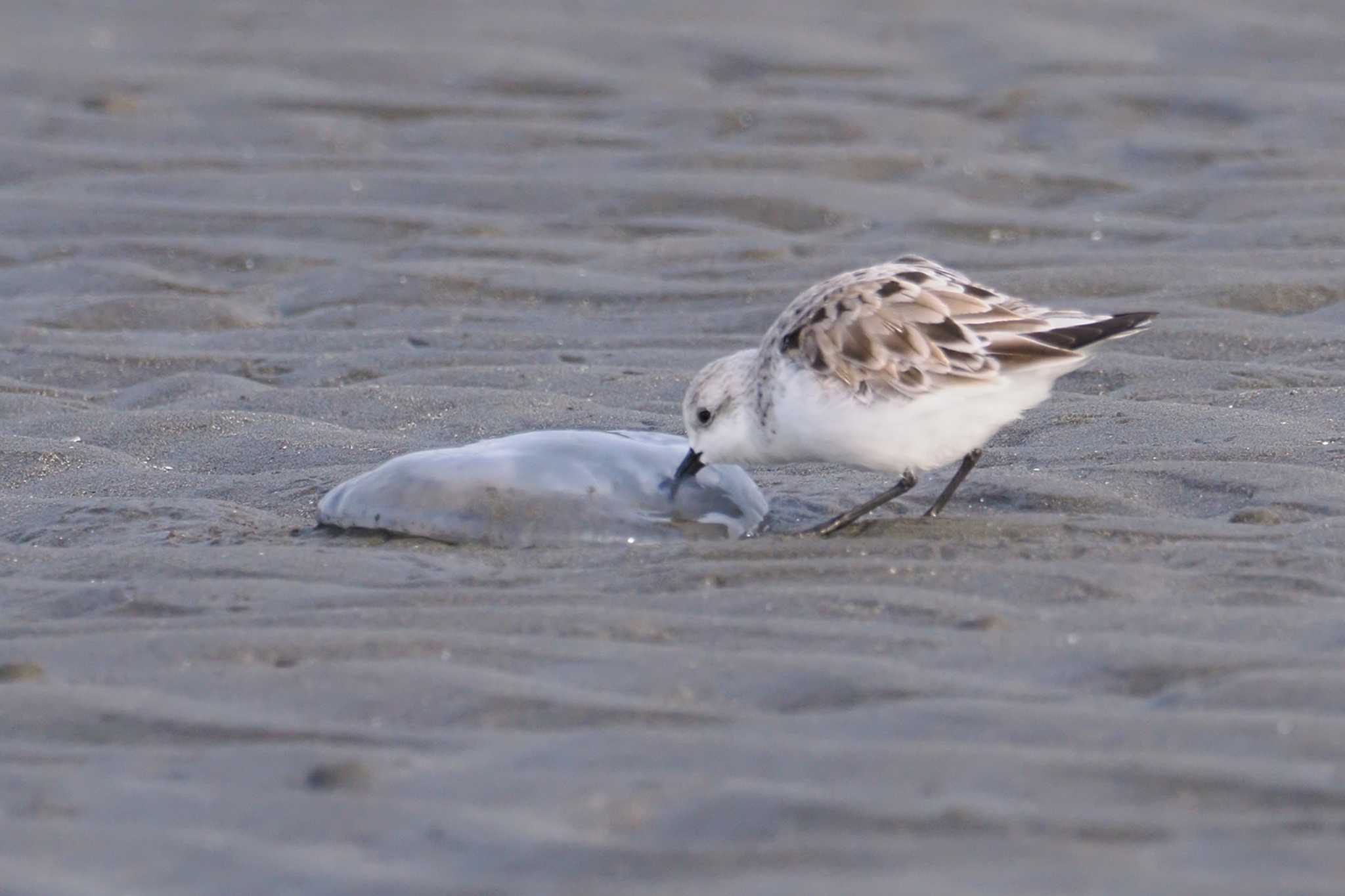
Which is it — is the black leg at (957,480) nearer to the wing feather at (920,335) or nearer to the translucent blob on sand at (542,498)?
the wing feather at (920,335)

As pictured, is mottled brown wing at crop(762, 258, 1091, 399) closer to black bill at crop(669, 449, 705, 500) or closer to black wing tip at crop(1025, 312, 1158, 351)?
black wing tip at crop(1025, 312, 1158, 351)

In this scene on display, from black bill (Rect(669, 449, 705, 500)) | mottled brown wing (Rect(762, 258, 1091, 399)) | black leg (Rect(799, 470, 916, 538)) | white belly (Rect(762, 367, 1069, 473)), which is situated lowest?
black leg (Rect(799, 470, 916, 538))

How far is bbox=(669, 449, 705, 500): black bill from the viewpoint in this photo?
4.67 m

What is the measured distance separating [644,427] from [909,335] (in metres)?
1.16

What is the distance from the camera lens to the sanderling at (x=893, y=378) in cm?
445

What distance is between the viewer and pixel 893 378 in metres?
4.45

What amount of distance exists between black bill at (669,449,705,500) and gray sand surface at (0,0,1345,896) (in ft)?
0.86

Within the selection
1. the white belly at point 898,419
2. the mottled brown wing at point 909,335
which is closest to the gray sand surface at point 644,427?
the white belly at point 898,419

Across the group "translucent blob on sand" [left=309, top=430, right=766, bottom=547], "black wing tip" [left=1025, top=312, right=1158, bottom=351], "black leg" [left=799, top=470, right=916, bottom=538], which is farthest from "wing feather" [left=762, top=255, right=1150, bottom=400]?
"translucent blob on sand" [left=309, top=430, right=766, bottom=547]

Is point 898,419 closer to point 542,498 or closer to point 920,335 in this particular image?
point 920,335

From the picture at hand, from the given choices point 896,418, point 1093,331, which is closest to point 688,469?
point 896,418

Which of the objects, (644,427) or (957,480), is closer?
(957,480)

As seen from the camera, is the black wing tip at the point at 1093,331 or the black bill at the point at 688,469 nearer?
the black wing tip at the point at 1093,331

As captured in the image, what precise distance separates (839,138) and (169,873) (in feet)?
21.2
